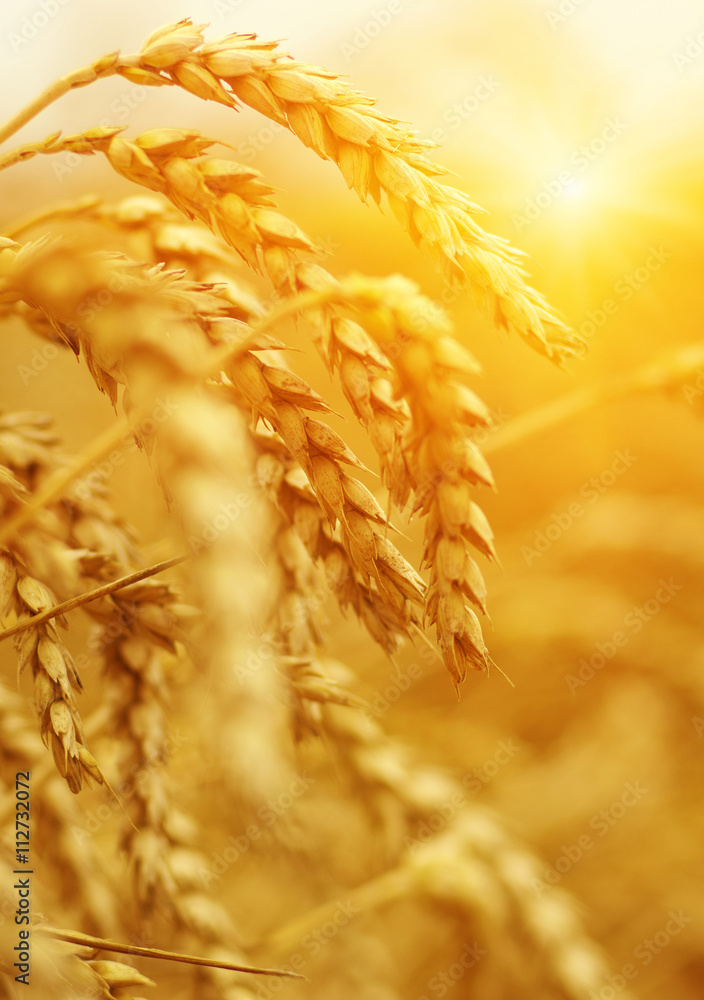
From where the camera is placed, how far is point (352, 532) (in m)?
0.46

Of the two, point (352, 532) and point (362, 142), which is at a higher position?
point (362, 142)

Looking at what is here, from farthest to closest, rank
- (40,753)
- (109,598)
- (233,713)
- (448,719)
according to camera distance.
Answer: (448,719)
(40,753)
(109,598)
(233,713)

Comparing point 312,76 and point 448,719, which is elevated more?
point 312,76

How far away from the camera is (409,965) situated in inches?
49.8

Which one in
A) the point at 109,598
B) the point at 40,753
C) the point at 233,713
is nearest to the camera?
the point at 233,713

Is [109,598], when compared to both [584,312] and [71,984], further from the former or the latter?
[584,312]

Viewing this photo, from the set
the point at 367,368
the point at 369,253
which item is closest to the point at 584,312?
the point at 369,253

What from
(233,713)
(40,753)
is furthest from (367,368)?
(40,753)

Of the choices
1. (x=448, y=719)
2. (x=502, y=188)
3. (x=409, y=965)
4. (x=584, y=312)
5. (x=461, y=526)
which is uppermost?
(x=502, y=188)

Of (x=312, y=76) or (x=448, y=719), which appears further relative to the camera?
(x=448, y=719)

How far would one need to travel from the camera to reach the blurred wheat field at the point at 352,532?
387 mm

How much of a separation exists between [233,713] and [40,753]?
476 mm

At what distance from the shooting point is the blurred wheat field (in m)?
0.39

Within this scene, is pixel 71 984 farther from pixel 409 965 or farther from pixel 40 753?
pixel 409 965
